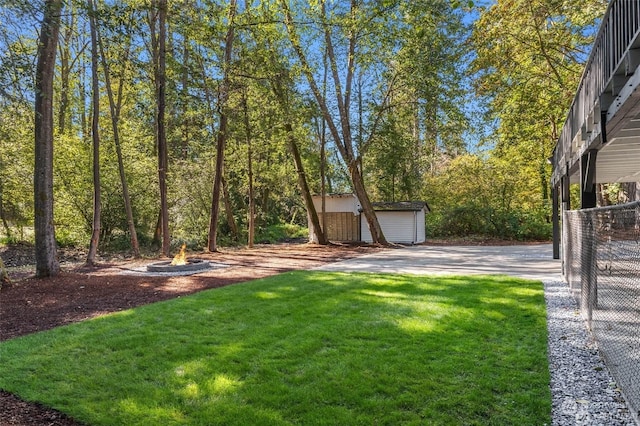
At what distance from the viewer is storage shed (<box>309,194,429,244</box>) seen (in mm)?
19969

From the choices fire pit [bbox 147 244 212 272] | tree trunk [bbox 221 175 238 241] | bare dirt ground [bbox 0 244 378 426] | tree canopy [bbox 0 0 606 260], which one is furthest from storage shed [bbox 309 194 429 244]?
fire pit [bbox 147 244 212 272]

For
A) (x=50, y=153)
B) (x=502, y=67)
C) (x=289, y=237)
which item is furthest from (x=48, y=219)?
(x=289, y=237)

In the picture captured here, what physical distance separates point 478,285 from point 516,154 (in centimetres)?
1667

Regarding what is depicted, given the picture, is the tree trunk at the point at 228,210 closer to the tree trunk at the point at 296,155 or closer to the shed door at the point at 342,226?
the tree trunk at the point at 296,155

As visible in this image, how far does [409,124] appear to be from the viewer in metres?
19.1

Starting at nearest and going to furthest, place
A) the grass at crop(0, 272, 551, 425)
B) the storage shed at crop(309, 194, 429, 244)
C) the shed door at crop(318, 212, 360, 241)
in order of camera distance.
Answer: the grass at crop(0, 272, 551, 425) → the storage shed at crop(309, 194, 429, 244) → the shed door at crop(318, 212, 360, 241)

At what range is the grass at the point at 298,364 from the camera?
121 inches

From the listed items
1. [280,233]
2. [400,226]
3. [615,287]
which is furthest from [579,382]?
[280,233]

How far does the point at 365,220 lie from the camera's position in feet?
67.9

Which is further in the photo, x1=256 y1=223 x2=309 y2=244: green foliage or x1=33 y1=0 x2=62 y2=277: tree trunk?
x1=256 y1=223 x2=309 y2=244: green foliage

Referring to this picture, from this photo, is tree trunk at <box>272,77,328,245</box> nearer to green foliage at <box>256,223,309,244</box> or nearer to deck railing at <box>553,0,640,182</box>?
green foliage at <box>256,223,309,244</box>

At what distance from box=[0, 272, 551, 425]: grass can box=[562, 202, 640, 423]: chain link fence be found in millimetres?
543

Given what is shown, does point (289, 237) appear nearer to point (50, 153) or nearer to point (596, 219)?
point (50, 153)

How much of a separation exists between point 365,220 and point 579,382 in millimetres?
17198
